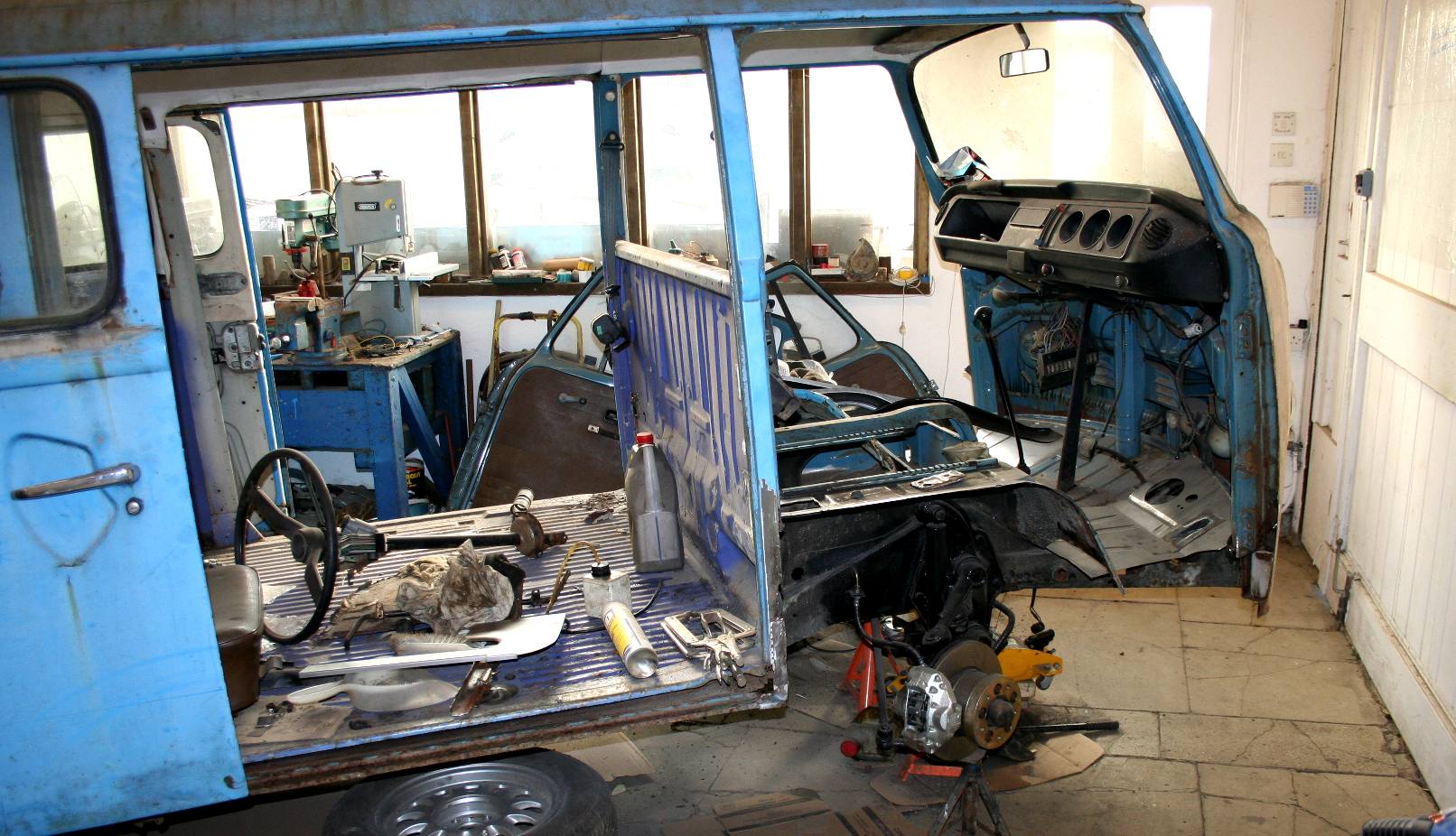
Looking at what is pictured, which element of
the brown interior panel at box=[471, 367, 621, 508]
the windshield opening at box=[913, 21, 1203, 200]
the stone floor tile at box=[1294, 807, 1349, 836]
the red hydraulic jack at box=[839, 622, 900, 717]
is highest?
the windshield opening at box=[913, 21, 1203, 200]

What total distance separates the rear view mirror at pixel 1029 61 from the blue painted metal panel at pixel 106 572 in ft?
9.57

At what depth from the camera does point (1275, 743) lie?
415 cm

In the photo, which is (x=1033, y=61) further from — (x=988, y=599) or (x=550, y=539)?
(x=550, y=539)

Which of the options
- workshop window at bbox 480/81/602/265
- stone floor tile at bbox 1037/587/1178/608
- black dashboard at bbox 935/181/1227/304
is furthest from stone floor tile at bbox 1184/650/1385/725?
workshop window at bbox 480/81/602/265

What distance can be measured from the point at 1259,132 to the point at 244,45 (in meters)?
5.60

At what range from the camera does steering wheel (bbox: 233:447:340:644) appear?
10.4ft

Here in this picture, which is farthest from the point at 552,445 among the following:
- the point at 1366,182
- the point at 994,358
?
the point at 1366,182

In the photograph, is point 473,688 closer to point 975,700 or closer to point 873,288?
point 975,700

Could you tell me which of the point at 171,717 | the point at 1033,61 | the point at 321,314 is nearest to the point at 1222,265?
the point at 1033,61

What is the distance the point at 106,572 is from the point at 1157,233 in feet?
9.88

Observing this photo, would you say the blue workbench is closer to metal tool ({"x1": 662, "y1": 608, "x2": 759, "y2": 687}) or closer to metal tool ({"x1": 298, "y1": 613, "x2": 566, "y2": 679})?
metal tool ({"x1": 298, "y1": 613, "x2": 566, "y2": 679})

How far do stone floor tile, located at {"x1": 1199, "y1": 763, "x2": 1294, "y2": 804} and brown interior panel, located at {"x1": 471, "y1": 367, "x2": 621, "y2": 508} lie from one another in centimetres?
320

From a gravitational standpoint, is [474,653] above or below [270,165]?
below

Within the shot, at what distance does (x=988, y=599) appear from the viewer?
3.47 m
